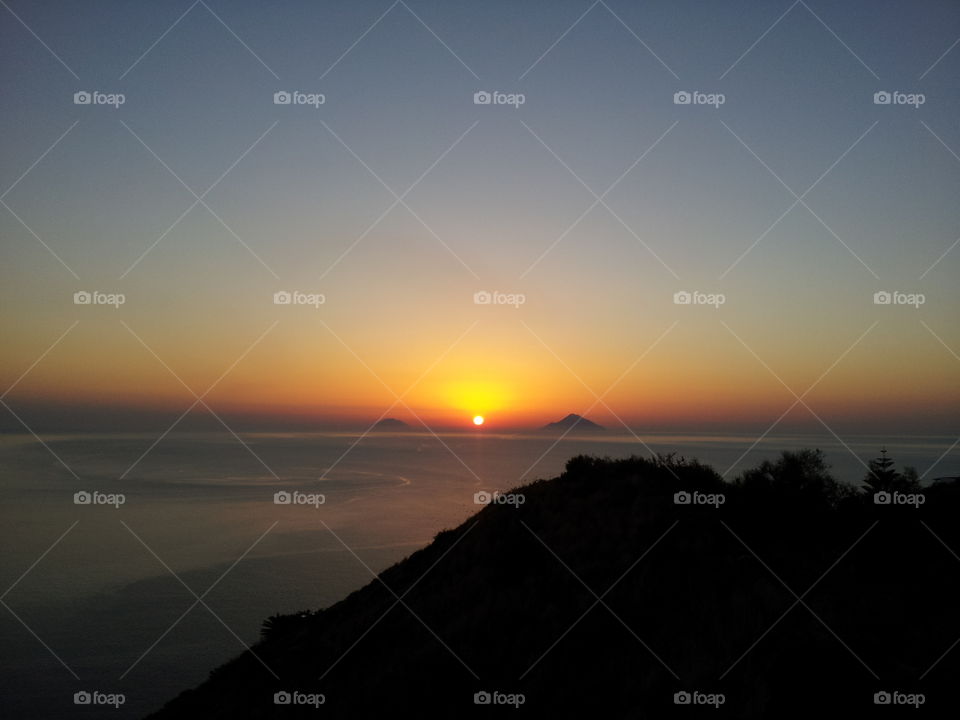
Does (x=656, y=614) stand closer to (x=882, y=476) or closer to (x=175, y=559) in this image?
(x=882, y=476)

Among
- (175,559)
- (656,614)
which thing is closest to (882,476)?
(656,614)

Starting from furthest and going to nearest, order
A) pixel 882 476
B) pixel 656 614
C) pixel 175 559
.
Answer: pixel 175 559
pixel 882 476
pixel 656 614

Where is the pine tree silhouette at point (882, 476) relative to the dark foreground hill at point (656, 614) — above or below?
above

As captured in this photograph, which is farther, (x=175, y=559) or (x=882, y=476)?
(x=175, y=559)

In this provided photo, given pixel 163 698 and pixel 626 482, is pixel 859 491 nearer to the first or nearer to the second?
pixel 626 482

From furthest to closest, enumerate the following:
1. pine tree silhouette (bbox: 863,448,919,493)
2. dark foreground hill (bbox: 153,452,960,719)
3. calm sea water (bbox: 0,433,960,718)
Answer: calm sea water (bbox: 0,433,960,718)
pine tree silhouette (bbox: 863,448,919,493)
dark foreground hill (bbox: 153,452,960,719)
